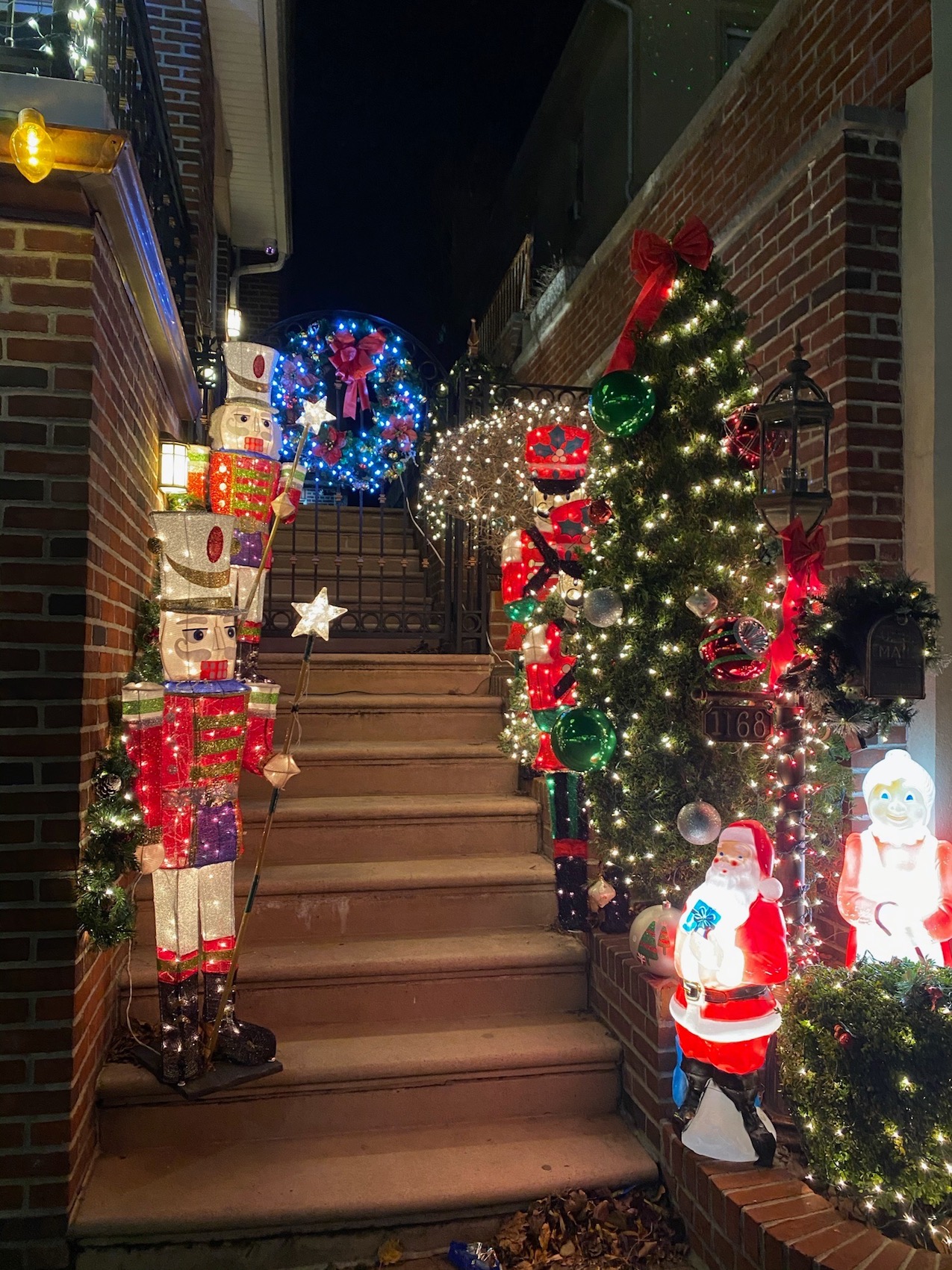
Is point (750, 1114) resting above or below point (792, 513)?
below

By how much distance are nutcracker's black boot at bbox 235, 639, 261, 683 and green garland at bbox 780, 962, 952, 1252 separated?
2.20m

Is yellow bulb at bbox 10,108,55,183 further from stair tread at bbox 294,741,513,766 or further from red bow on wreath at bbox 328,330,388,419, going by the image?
red bow on wreath at bbox 328,330,388,419

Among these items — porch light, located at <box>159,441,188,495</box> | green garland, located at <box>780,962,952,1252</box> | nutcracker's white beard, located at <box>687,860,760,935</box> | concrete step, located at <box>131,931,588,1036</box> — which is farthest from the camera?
porch light, located at <box>159,441,188,495</box>

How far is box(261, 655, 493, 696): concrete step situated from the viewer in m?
4.91

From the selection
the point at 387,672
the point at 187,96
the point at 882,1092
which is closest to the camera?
the point at 882,1092

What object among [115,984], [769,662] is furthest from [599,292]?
[115,984]

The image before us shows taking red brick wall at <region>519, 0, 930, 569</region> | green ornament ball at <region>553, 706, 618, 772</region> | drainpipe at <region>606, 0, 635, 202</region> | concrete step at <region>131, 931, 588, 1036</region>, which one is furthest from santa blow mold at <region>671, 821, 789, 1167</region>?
drainpipe at <region>606, 0, 635, 202</region>

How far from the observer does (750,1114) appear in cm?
227

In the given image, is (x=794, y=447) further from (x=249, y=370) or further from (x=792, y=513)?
(x=249, y=370)

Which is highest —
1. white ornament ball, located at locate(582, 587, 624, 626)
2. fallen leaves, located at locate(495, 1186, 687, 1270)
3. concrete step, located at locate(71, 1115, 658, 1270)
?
white ornament ball, located at locate(582, 587, 624, 626)

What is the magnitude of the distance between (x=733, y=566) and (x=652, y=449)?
1.66ft

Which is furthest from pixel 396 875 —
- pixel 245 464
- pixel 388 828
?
pixel 245 464

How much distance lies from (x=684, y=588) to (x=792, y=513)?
25.5 inches

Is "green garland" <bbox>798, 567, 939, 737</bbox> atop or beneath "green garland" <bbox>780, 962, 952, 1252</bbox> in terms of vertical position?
atop
